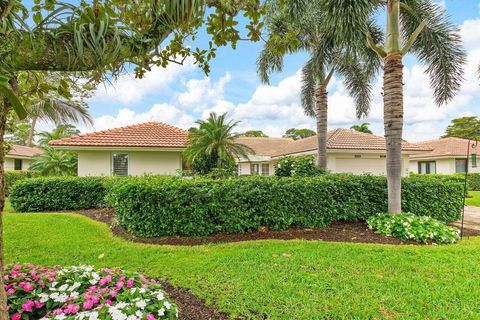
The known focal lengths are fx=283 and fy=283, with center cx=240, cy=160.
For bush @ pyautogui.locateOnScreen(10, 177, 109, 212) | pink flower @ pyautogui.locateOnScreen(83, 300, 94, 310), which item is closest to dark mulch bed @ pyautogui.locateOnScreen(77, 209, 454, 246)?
pink flower @ pyautogui.locateOnScreen(83, 300, 94, 310)

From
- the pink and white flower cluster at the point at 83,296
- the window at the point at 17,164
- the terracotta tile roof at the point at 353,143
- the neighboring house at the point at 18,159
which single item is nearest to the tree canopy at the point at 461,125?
the terracotta tile roof at the point at 353,143

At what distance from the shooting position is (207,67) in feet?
11.3

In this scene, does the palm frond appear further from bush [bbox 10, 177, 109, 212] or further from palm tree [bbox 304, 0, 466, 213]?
bush [bbox 10, 177, 109, 212]

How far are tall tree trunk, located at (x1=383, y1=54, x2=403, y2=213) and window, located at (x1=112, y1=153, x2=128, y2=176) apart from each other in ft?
39.8

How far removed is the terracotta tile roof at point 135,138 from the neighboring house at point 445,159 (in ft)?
77.4

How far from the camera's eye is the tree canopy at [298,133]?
58.4m

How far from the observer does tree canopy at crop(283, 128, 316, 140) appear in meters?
58.4

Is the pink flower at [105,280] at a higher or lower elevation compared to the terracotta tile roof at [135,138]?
lower

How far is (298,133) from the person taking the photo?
60.7 m

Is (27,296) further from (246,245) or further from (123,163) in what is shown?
(123,163)

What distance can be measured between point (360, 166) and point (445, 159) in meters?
13.8

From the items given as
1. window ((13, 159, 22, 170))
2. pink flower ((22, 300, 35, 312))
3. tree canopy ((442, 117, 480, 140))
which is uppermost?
tree canopy ((442, 117, 480, 140))

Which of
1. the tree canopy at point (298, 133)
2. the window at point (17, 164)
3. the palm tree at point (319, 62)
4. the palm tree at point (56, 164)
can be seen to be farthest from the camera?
the tree canopy at point (298, 133)

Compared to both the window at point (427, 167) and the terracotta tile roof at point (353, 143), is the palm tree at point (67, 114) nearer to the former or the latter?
the terracotta tile roof at point (353, 143)
